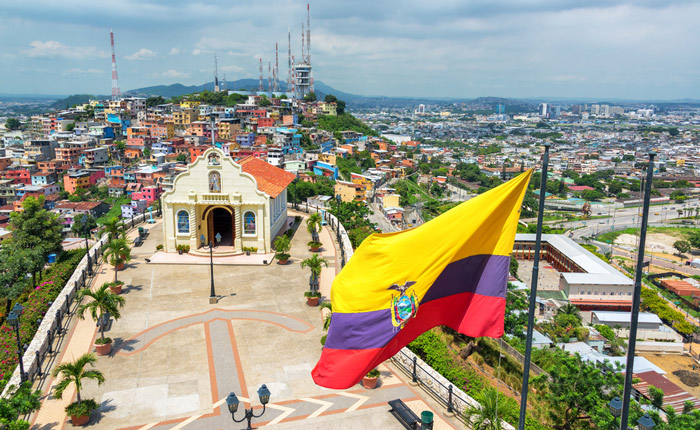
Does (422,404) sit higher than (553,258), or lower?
higher

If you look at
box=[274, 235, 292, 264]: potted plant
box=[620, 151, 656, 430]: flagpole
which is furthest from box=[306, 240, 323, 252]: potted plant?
→ box=[620, 151, 656, 430]: flagpole

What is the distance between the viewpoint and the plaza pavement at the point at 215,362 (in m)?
13.5

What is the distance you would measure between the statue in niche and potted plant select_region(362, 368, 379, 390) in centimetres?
1750

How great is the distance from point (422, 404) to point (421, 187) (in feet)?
345

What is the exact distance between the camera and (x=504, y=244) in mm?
8562

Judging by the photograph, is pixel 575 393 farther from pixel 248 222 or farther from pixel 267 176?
pixel 267 176

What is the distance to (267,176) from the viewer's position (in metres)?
33.5

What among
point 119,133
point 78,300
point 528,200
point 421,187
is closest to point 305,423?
point 78,300

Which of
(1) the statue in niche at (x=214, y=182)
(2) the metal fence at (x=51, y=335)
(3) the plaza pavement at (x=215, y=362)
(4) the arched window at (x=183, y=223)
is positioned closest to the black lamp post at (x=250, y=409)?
(3) the plaza pavement at (x=215, y=362)

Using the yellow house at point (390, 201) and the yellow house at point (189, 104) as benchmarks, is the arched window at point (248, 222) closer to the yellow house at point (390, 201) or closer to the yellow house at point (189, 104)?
the yellow house at point (390, 201)

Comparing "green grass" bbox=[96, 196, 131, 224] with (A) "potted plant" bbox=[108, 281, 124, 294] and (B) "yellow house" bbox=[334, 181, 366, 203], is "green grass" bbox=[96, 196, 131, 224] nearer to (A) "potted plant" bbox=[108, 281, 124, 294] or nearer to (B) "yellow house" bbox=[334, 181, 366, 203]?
(B) "yellow house" bbox=[334, 181, 366, 203]

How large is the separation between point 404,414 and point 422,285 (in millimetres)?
6034

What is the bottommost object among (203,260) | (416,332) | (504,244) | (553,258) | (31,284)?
(553,258)

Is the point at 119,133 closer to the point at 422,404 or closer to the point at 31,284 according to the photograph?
the point at 31,284
